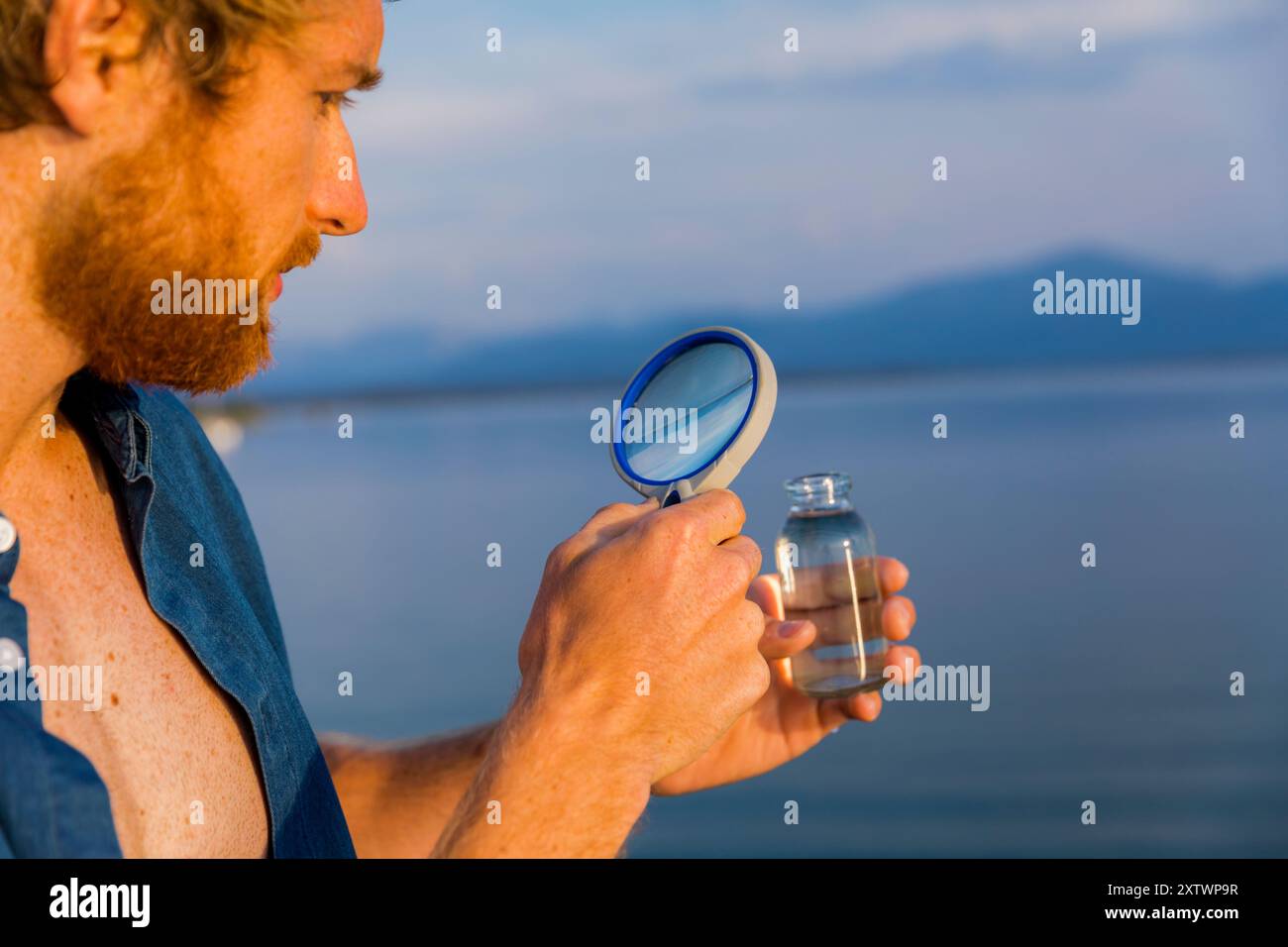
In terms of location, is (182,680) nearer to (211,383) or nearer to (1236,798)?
(211,383)

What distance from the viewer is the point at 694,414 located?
2143 millimetres

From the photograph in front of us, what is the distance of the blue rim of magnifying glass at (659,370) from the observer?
2.02m

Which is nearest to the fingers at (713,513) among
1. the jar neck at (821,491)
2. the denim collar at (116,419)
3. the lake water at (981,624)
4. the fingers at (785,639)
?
the fingers at (785,639)

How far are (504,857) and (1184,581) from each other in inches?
250

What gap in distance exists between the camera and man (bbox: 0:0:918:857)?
1.72 meters

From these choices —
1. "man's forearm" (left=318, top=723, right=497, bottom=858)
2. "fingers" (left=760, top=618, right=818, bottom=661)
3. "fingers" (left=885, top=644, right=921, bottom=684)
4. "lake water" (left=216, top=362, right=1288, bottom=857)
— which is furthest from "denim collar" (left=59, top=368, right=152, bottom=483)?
"lake water" (left=216, top=362, right=1288, bottom=857)

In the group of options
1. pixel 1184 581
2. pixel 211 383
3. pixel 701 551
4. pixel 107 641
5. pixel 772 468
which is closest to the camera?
pixel 701 551

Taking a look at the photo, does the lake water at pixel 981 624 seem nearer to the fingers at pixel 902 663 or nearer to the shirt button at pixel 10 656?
the fingers at pixel 902 663

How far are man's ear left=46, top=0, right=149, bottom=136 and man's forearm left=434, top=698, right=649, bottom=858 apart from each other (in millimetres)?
1064

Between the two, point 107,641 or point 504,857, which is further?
point 107,641

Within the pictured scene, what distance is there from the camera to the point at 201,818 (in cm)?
188

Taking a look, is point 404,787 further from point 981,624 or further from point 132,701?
point 981,624

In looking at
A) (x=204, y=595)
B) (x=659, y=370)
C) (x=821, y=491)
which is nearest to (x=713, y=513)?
(x=659, y=370)
